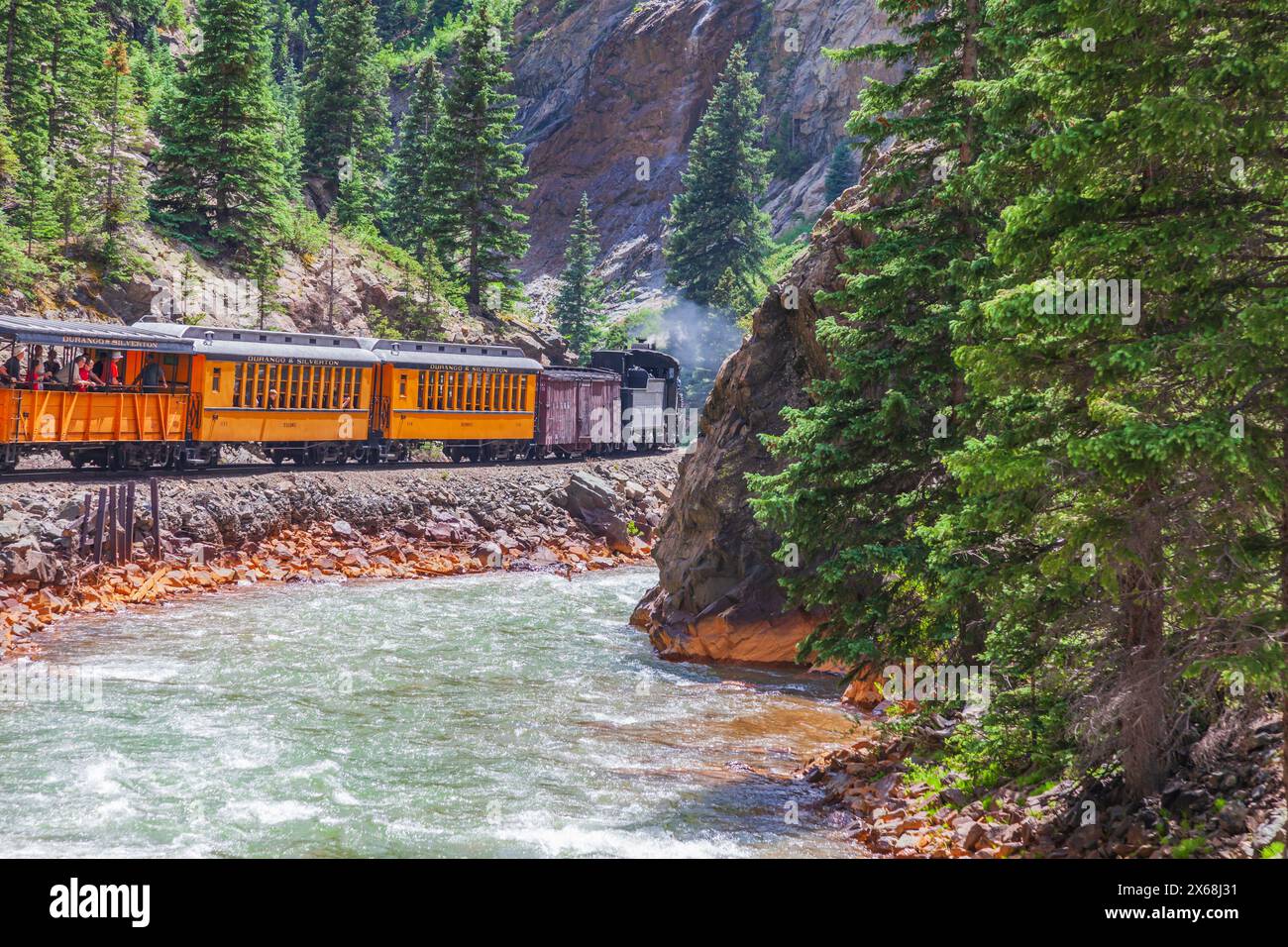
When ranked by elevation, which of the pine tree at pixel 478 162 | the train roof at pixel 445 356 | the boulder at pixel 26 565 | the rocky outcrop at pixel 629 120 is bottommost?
the boulder at pixel 26 565

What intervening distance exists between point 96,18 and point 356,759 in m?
68.1

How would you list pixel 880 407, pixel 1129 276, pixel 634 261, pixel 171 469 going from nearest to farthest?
pixel 1129 276 < pixel 880 407 < pixel 171 469 < pixel 634 261

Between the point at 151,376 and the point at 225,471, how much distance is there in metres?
3.38

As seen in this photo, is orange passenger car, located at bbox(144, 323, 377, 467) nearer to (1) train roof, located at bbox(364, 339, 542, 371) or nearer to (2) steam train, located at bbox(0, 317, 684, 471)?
(2) steam train, located at bbox(0, 317, 684, 471)

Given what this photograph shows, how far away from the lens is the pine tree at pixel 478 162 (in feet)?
165

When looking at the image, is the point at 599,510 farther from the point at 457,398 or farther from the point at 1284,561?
the point at 1284,561

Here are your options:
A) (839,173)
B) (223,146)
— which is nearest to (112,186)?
(223,146)

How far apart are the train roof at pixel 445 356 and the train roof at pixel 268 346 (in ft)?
2.27

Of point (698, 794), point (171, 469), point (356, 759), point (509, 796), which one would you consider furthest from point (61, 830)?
point (171, 469)

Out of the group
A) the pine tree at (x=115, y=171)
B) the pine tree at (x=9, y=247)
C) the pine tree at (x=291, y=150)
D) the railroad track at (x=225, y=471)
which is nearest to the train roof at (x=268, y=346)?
the railroad track at (x=225, y=471)

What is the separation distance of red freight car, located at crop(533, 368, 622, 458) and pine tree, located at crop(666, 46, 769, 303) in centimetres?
2306

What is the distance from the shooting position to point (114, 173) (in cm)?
3853

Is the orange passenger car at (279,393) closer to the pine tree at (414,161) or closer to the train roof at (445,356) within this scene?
the train roof at (445,356)
